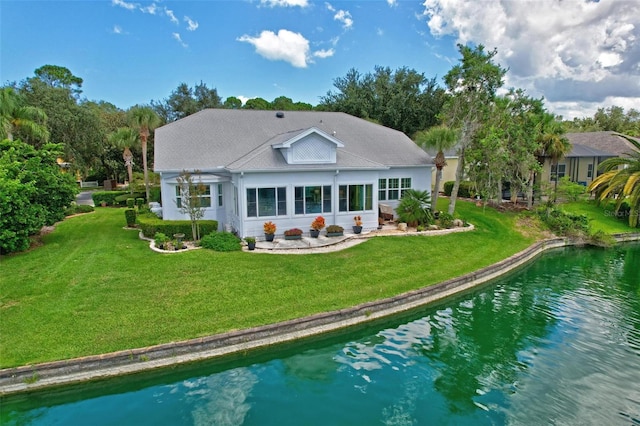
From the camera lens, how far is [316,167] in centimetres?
1855

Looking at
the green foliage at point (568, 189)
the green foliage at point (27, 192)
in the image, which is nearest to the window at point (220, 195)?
the green foliage at point (27, 192)

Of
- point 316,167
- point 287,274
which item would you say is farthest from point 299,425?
point 316,167

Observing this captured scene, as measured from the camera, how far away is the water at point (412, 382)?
7949mm

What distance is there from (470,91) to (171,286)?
62.8 feet

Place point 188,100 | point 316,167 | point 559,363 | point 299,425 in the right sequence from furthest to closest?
point 188,100, point 316,167, point 559,363, point 299,425

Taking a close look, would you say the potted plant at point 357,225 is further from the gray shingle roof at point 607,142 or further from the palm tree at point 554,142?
the gray shingle roof at point 607,142

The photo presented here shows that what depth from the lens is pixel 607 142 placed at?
3788 cm

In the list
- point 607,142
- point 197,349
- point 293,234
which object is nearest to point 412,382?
point 197,349

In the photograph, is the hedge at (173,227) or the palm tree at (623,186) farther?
the palm tree at (623,186)

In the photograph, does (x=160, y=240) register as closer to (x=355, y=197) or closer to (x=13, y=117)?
(x=355, y=197)

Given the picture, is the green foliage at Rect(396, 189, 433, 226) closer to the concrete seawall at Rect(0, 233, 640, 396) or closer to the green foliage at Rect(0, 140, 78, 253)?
the concrete seawall at Rect(0, 233, 640, 396)

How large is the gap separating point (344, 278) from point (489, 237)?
1069 cm

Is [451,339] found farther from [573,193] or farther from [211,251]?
[573,193]

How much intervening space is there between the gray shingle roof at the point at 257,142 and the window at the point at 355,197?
1206mm
